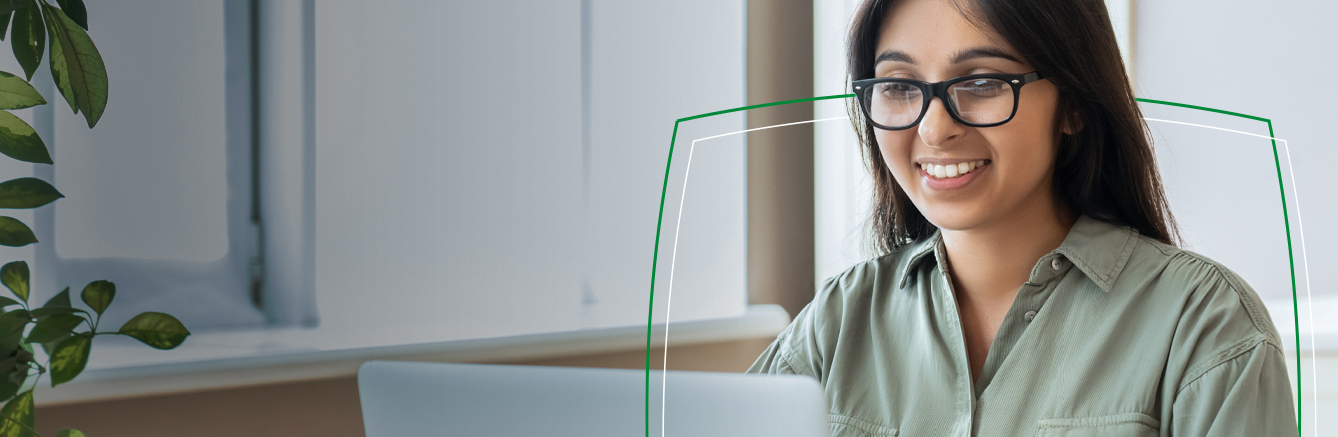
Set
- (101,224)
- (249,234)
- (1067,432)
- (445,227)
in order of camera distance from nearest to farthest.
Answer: (1067,432)
(101,224)
(249,234)
(445,227)

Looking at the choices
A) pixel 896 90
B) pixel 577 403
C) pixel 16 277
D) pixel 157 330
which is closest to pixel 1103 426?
pixel 896 90

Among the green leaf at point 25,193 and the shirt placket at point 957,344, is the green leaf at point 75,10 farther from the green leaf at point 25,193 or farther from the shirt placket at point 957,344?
the shirt placket at point 957,344

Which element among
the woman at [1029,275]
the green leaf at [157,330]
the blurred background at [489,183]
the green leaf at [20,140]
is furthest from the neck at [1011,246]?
the green leaf at [20,140]

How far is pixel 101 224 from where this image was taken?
3.37 ft

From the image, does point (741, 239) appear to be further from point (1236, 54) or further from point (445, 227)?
point (445, 227)

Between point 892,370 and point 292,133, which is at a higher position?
point 292,133

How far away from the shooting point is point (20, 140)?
28.6 inches

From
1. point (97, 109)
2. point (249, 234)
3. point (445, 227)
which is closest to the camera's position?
point (97, 109)

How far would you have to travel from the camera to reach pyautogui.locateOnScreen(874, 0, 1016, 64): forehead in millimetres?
687

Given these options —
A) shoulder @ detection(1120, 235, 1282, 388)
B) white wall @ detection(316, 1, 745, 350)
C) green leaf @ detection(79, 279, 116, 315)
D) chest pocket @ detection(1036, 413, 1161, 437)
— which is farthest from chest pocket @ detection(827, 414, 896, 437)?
green leaf @ detection(79, 279, 116, 315)

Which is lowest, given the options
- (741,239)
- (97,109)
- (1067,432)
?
(1067,432)

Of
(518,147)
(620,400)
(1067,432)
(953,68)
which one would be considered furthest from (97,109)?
(1067,432)

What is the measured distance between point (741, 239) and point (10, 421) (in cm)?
66

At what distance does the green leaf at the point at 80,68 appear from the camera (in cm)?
75
